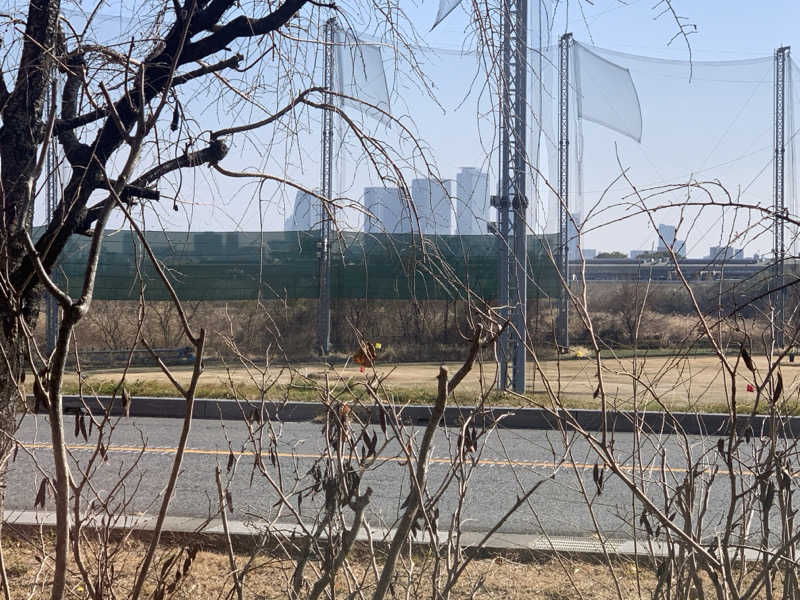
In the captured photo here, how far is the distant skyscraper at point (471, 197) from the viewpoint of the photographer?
3408 millimetres

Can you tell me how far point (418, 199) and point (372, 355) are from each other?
145 centimetres

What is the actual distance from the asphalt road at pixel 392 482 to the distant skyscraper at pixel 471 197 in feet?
4.22

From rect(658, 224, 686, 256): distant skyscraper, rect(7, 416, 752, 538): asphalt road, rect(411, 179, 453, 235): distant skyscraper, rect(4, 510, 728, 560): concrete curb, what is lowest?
rect(7, 416, 752, 538): asphalt road

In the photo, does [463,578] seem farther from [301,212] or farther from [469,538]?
[301,212]

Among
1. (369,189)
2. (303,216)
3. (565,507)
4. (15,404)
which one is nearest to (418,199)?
(369,189)

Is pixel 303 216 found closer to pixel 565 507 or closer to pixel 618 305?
pixel 565 507

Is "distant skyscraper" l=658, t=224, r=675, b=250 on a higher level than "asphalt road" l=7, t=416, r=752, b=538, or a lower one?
higher

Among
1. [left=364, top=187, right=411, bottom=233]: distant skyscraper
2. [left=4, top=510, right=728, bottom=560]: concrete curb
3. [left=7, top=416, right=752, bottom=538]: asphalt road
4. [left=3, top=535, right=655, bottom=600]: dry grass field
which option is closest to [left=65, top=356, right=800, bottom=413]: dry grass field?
[left=7, top=416, right=752, bottom=538]: asphalt road

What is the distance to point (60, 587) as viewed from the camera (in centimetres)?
177

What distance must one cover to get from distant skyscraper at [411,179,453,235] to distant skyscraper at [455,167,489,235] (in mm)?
47

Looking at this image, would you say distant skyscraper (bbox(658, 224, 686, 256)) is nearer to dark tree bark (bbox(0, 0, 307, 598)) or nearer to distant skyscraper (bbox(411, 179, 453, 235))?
distant skyscraper (bbox(411, 179, 453, 235))

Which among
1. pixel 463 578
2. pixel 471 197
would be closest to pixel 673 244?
pixel 471 197

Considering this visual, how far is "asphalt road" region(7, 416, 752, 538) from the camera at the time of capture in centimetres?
551

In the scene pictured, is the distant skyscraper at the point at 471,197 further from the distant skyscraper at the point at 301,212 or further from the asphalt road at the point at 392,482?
the asphalt road at the point at 392,482
